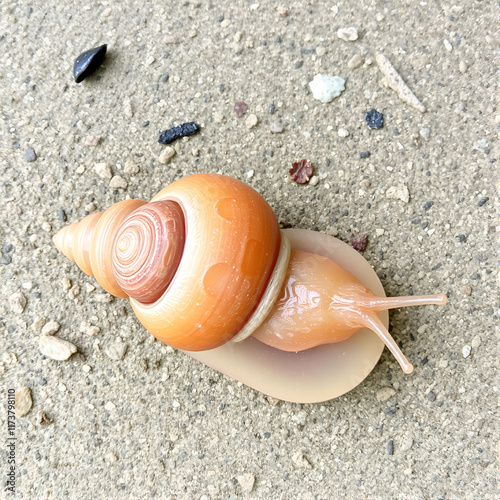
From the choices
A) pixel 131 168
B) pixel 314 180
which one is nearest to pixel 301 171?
pixel 314 180

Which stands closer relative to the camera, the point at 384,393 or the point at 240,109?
the point at 384,393

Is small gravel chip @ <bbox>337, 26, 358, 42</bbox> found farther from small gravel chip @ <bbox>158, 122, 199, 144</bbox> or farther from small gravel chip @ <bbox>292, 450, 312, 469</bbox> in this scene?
small gravel chip @ <bbox>292, 450, 312, 469</bbox>

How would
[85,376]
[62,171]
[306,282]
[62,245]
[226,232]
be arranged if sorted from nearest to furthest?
1. [226,232]
2. [306,282]
3. [62,245]
4. [85,376]
5. [62,171]

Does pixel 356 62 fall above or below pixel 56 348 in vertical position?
above

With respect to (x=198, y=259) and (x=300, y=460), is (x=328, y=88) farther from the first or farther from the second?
(x=300, y=460)

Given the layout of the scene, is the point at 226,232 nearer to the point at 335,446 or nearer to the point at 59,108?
the point at 335,446

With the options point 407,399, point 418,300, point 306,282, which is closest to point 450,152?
point 418,300
